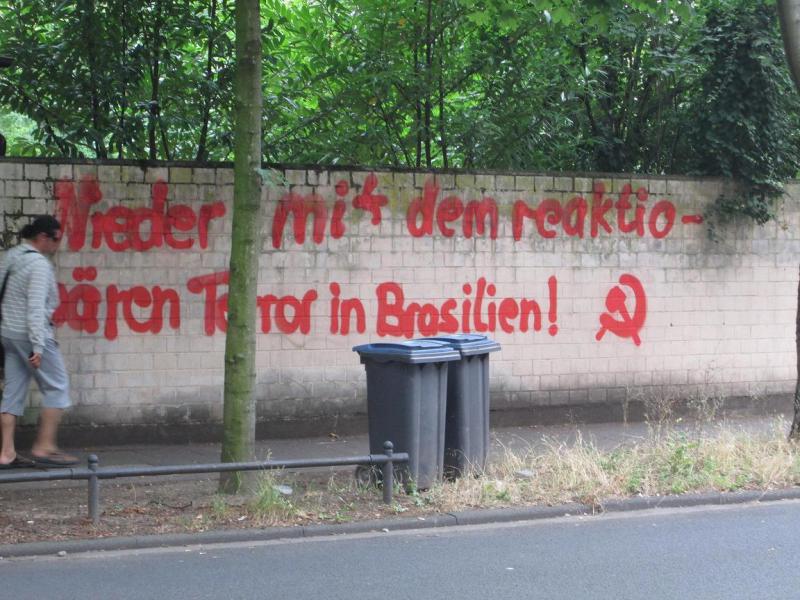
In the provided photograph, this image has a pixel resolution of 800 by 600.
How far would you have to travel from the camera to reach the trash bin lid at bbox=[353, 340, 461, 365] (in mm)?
7961

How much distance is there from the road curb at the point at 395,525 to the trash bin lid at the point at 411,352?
3.89 feet

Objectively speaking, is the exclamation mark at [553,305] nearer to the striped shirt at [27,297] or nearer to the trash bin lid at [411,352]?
the trash bin lid at [411,352]

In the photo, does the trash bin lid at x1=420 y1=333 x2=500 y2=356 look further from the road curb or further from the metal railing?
the road curb

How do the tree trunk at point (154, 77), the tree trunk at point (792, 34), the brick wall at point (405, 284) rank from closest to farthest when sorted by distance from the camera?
the tree trunk at point (792, 34) < the brick wall at point (405, 284) < the tree trunk at point (154, 77)

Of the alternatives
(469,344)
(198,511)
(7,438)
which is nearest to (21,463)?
(7,438)

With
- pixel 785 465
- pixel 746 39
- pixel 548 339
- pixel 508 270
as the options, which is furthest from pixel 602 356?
pixel 746 39

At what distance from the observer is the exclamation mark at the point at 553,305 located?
11492 mm

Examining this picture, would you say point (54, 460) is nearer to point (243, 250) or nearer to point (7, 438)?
point (7, 438)

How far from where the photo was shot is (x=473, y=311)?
1121cm

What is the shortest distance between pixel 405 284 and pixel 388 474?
143 inches

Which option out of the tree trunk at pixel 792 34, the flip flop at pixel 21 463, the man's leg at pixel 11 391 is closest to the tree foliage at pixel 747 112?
the tree trunk at pixel 792 34

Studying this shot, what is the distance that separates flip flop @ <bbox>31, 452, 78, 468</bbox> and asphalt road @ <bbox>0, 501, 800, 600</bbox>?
222cm

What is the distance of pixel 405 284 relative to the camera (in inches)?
430

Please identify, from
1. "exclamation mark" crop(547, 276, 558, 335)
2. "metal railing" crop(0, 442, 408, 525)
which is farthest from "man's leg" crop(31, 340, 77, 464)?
"exclamation mark" crop(547, 276, 558, 335)
